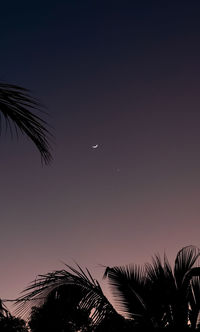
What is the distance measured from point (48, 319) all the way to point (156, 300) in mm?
1712

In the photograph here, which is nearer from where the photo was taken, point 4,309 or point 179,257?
point 4,309

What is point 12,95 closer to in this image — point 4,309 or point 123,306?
point 4,309

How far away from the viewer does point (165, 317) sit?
579cm

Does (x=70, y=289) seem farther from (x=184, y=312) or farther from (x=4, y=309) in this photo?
(x=4, y=309)

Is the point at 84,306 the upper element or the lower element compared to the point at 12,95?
lower

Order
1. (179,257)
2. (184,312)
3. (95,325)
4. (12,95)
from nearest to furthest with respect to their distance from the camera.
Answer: (12,95) < (95,325) < (184,312) < (179,257)

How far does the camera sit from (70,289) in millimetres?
5516

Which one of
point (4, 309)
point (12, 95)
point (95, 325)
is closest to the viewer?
point (4, 309)

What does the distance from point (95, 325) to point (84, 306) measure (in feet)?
1.13

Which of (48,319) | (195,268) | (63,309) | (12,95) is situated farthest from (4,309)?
(195,268)

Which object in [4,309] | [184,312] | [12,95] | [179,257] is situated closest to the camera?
[4,309]

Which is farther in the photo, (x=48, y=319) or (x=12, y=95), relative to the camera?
(x=48, y=319)

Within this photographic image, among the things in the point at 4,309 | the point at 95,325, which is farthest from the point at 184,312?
the point at 4,309

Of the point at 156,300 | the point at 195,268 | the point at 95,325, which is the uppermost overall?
the point at 195,268
